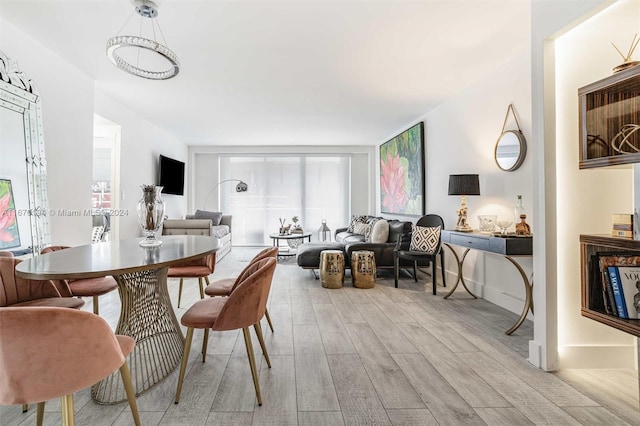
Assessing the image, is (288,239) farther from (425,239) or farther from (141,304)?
(141,304)

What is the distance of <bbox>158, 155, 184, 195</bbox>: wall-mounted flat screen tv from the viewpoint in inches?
248

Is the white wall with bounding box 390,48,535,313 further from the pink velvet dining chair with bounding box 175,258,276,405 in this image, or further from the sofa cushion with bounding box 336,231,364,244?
the pink velvet dining chair with bounding box 175,258,276,405

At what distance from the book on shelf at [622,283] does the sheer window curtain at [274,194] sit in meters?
6.58

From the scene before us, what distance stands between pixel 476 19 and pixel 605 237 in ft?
6.37

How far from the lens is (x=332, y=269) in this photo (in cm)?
417

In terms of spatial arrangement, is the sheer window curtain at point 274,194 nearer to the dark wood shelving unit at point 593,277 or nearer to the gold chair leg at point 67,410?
the dark wood shelving unit at point 593,277

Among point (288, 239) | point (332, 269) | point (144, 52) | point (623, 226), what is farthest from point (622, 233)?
point (288, 239)

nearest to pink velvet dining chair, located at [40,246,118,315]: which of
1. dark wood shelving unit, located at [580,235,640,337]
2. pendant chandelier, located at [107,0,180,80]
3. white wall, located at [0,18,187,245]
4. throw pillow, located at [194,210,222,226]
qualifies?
white wall, located at [0,18,187,245]

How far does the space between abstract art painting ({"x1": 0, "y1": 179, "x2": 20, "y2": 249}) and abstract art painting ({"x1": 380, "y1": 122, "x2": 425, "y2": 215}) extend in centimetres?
515

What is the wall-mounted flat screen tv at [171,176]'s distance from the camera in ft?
20.7

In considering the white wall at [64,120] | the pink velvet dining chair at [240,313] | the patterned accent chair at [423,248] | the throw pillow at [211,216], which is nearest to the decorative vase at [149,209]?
the pink velvet dining chair at [240,313]

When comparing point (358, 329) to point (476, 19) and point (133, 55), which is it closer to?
point (476, 19)

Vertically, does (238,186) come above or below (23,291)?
above

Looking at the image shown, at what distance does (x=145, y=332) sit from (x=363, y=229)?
479 cm
